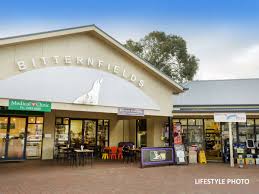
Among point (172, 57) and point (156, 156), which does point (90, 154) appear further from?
point (172, 57)

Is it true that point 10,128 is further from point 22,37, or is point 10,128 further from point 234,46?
point 234,46

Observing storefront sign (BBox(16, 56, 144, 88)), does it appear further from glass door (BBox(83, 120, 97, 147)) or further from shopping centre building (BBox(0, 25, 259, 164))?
glass door (BBox(83, 120, 97, 147))

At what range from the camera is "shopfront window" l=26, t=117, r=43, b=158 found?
13.4m

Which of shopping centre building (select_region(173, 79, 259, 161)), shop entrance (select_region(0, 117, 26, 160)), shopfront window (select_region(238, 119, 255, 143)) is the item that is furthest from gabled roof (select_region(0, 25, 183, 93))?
shop entrance (select_region(0, 117, 26, 160))

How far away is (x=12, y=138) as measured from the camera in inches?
503

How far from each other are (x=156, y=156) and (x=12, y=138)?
782cm

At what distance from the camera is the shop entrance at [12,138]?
12484 mm

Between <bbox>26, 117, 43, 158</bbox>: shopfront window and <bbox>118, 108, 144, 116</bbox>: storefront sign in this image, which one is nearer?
<bbox>118, 108, 144, 116</bbox>: storefront sign

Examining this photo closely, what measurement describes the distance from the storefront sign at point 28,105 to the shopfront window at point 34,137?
15.2 feet

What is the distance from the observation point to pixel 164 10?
16.8 meters

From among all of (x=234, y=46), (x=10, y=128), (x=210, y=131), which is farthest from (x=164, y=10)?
(x=10, y=128)

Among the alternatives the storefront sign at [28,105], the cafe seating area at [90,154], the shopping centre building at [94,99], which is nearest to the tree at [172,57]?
the shopping centre building at [94,99]

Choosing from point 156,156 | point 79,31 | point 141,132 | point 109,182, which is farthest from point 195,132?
point 79,31

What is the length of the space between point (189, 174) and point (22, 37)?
8.86m
